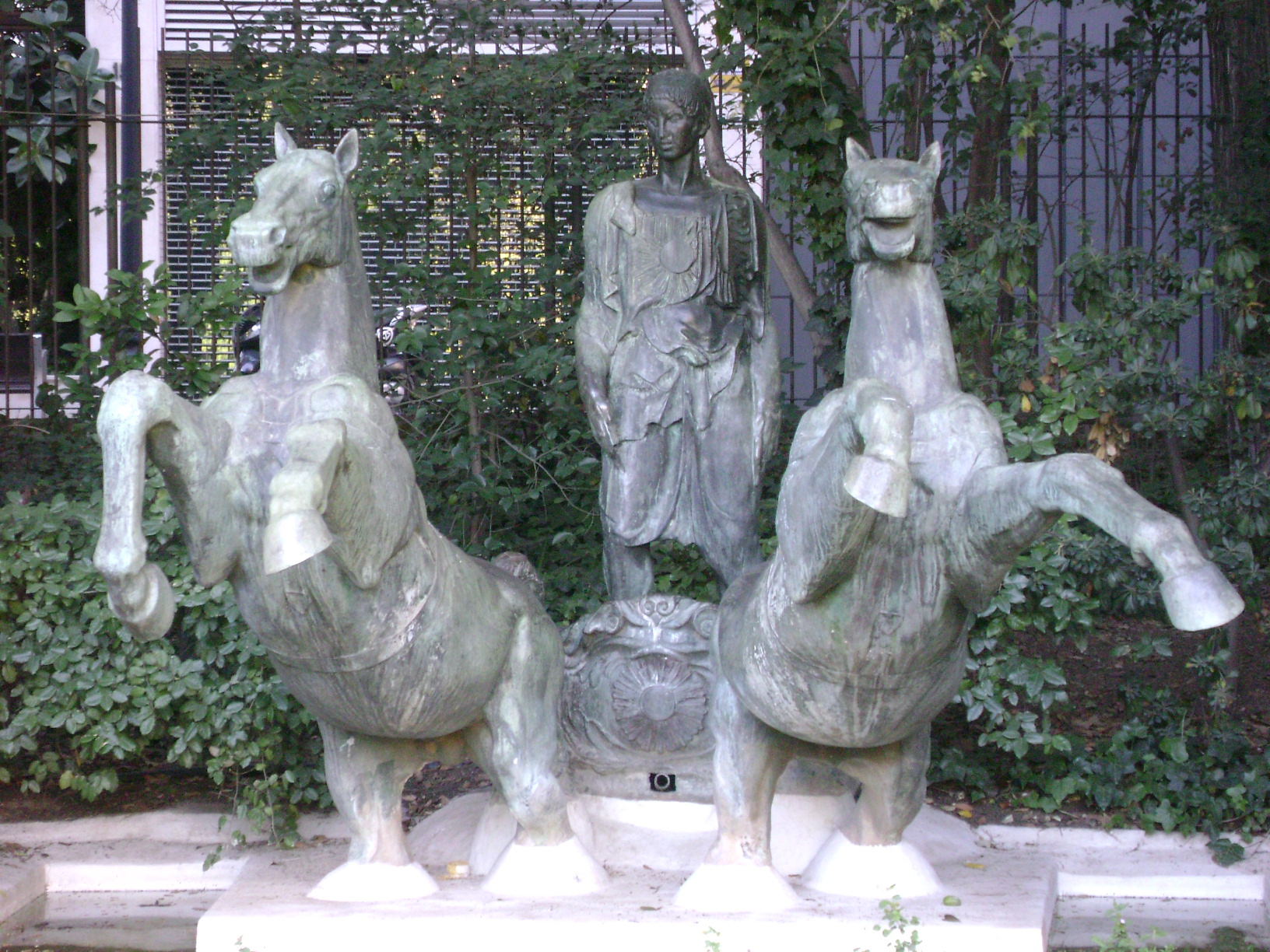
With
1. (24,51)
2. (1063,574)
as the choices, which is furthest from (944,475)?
(24,51)

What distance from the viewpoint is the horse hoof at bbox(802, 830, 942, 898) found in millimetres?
3961

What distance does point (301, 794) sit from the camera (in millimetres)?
5219

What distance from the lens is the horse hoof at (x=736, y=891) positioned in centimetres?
385

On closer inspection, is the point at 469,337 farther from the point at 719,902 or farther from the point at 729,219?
the point at 719,902

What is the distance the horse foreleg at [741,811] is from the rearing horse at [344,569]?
13.6 inches

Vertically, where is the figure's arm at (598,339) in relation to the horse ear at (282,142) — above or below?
below

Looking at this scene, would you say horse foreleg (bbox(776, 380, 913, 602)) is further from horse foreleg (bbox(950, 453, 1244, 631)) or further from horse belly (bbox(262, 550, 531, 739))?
horse belly (bbox(262, 550, 531, 739))

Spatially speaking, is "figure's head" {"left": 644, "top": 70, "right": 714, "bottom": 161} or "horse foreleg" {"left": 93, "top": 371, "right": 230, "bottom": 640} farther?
"figure's head" {"left": 644, "top": 70, "right": 714, "bottom": 161}

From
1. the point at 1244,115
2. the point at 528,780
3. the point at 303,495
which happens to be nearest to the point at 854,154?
the point at 303,495

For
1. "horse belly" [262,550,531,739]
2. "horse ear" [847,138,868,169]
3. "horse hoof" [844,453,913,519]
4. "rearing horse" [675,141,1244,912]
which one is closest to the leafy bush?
"horse belly" [262,550,531,739]

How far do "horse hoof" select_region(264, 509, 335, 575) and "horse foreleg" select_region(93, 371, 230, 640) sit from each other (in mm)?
378

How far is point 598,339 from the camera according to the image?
4.66 metres

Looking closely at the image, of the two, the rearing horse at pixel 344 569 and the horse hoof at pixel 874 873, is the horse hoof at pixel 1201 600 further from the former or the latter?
the rearing horse at pixel 344 569

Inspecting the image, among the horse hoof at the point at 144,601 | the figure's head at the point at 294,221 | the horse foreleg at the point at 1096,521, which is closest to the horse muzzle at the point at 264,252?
the figure's head at the point at 294,221
